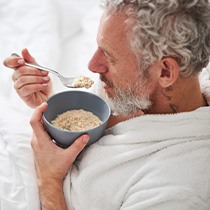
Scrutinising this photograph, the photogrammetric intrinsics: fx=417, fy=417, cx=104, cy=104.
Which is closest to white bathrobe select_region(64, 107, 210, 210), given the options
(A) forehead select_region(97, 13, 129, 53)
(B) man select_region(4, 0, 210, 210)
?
(B) man select_region(4, 0, 210, 210)

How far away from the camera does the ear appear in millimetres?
1127

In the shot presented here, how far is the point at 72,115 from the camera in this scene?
127cm

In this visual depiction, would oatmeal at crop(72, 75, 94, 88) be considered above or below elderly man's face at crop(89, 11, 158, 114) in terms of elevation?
below

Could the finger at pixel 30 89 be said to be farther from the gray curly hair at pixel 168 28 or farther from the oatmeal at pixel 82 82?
the gray curly hair at pixel 168 28

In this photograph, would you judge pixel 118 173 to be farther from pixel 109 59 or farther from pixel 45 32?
pixel 45 32

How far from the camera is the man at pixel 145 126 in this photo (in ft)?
3.52

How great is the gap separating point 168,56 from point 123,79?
0.16m

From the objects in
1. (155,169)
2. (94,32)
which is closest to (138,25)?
(155,169)

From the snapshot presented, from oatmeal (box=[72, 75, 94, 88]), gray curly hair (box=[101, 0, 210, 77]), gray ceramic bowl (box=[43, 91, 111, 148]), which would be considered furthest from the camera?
oatmeal (box=[72, 75, 94, 88])

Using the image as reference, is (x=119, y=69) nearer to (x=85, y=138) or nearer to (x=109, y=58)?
(x=109, y=58)

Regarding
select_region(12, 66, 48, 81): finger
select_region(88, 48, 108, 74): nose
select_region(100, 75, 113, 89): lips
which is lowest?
select_region(12, 66, 48, 81): finger

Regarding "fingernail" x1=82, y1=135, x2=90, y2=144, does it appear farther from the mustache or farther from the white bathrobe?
the mustache

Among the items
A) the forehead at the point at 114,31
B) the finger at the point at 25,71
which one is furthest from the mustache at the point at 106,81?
the finger at the point at 25,71

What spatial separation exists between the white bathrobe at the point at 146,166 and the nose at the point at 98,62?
0.59 feet
